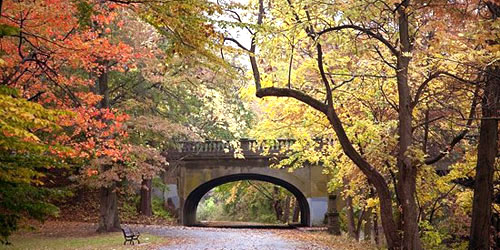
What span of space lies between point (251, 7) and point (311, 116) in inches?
153

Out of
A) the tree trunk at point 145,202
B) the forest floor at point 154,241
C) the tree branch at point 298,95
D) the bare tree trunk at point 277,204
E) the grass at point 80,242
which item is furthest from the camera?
the bare tree trunk at point 277,204

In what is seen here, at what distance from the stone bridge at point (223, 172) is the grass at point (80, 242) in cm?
954

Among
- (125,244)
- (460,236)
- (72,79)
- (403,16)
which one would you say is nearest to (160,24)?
(403,16)

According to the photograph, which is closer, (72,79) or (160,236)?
(72,79)

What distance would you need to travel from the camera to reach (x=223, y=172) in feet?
89.2

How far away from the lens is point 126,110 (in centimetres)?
1834

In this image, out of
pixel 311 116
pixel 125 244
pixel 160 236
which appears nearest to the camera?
pixel 311 116

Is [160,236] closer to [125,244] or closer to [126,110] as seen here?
[125,244]

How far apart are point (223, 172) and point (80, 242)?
495 inches

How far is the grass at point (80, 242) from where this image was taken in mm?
14227

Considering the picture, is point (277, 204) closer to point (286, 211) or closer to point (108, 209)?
point (286, 211)

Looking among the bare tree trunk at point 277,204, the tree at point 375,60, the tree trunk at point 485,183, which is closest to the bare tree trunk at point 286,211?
the bare tree trunk at point 277,204

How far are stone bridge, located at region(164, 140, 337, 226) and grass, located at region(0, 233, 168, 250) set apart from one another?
9543 millimetres

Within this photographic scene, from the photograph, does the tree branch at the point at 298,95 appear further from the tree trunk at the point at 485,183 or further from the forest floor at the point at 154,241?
the forest floor at the point at 154,241
